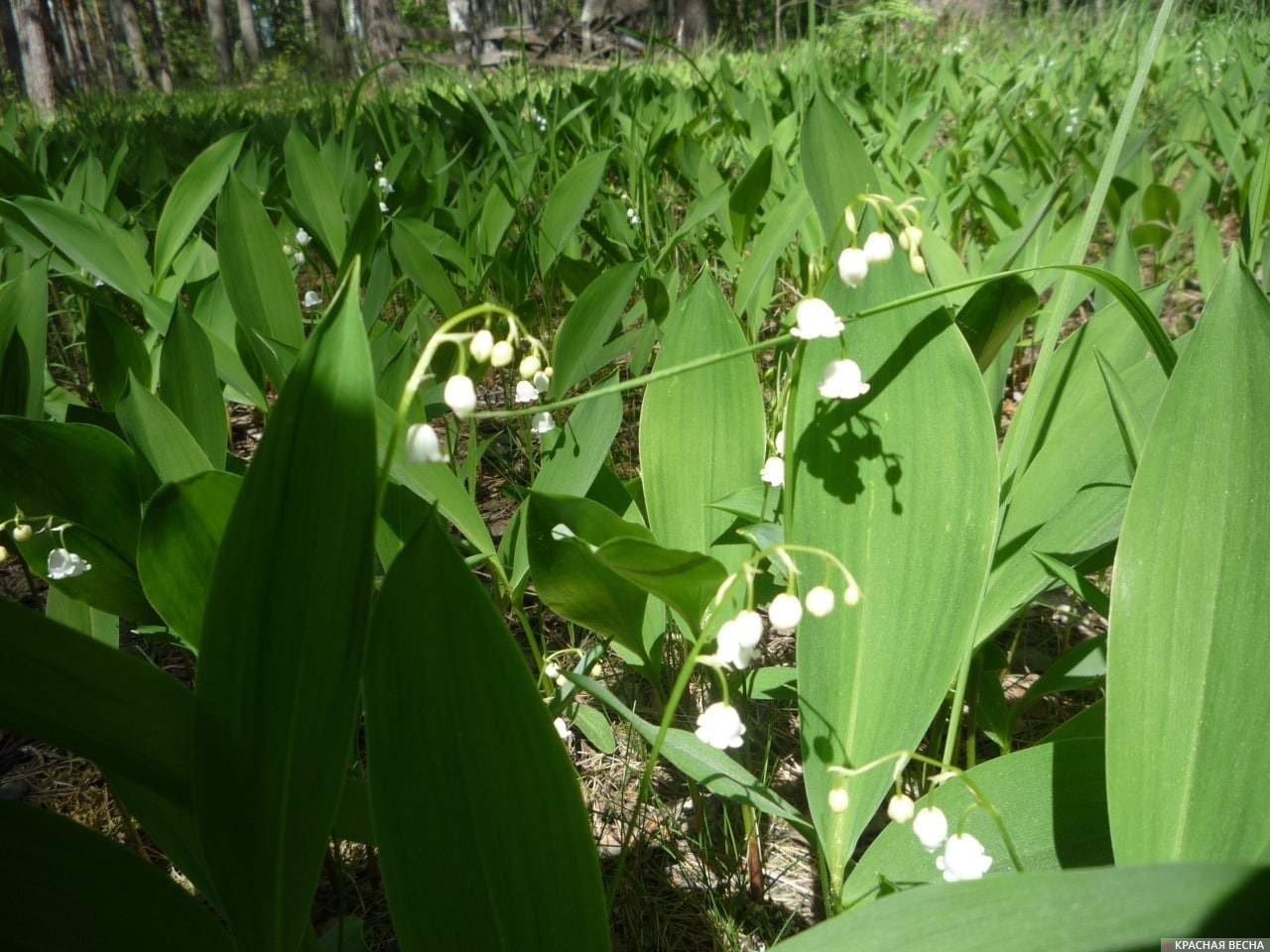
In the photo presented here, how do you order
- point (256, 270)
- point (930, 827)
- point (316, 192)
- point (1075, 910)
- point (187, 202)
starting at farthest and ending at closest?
point (316, 192) → point (187, 202) → point (256, 270) → point (930, 827) → point (1075, 910)

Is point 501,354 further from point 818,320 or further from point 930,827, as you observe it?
point 930,827

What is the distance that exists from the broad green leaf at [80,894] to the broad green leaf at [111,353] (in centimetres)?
77

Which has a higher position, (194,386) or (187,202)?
(187,202)

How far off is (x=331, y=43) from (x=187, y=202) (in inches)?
675

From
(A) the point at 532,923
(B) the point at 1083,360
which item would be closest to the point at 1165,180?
(B) the point at 1083,360

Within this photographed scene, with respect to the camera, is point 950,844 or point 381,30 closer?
point 950,844

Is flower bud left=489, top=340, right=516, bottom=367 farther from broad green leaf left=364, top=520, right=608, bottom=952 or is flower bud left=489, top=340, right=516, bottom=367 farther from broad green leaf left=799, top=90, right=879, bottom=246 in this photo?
broad green leaf left=799, top=90, right=879, bottom=246

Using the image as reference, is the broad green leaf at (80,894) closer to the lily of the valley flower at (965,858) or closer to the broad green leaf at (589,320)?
the lily of the valley flower at (965,858)

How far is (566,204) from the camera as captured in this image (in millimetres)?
1876

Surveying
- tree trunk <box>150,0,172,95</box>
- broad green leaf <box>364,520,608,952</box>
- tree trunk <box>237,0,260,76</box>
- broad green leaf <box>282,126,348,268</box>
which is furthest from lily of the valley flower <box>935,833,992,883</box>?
tree trunk <box>150,0,172,95</box>

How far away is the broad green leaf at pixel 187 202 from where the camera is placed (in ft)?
5.42

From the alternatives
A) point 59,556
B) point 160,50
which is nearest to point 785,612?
point 59,556

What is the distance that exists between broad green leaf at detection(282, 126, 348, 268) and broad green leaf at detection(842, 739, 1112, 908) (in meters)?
1.57

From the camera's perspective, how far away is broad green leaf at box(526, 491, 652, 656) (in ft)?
2.53
